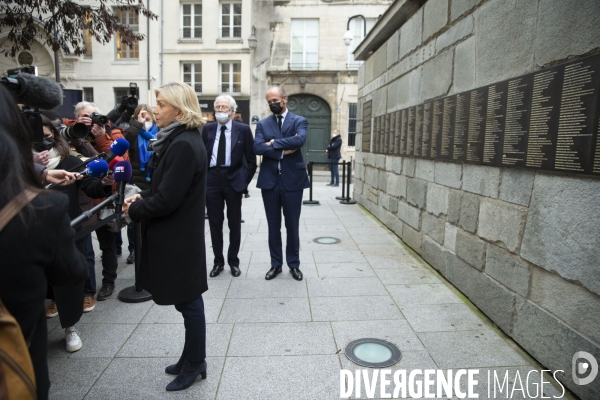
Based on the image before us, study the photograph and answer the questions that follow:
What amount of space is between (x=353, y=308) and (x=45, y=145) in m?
2.92

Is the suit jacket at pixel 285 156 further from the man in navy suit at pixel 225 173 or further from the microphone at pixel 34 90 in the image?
Result: the microphone at pixel 34 90

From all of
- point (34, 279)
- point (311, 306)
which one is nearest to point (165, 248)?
point (34, 279)

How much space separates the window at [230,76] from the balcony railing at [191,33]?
2.13 metres

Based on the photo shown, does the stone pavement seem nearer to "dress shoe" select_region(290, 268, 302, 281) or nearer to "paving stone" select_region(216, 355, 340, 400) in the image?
"paving stone" select_region(216, 355, 340, 400)

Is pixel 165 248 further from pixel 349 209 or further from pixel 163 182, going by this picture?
pixel 349 209

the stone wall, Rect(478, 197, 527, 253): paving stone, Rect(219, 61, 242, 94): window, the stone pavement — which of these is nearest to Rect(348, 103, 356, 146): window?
Rect(219, 61, 242, 94): window

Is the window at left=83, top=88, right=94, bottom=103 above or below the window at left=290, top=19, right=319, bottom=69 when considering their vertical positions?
below

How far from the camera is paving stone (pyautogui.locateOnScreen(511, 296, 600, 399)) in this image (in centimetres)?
243

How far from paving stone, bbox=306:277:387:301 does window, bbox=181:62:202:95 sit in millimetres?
20619

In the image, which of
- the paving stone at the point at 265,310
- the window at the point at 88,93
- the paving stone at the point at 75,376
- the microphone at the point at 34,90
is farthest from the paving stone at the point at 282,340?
the window at the point at 88,93

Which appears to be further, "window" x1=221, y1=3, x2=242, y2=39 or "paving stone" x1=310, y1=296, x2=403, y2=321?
"window" x1=221, y1=3, x2=242, y2=39

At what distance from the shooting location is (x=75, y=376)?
277cm

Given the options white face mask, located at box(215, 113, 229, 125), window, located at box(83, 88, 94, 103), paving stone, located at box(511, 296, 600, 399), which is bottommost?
paving stone, located at box(511, 296, 600, 399)

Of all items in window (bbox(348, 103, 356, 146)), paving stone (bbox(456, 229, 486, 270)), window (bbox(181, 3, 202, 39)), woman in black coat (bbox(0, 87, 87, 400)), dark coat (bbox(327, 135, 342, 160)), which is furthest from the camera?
window (bbox(181, 3, 202, 39))
